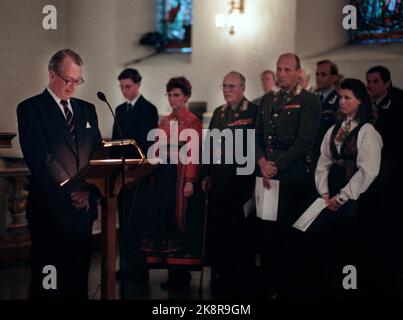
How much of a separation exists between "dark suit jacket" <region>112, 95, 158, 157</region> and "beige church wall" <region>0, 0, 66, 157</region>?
0.61m

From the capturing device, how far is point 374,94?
585 centimetres

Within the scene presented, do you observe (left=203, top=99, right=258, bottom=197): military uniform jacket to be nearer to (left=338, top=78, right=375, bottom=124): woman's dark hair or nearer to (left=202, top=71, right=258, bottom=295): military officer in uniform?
(left=202, top=71, right=258, bottom=295): military officer in uniform

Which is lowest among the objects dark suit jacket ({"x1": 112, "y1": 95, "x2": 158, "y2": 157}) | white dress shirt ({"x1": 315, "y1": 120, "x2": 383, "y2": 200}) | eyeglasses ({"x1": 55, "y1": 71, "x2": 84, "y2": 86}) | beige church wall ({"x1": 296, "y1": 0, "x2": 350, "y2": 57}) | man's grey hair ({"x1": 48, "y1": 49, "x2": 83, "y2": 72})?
white dress shirt ({"x1": 315, "y1": 120, "x2": 383, "y2": 200})

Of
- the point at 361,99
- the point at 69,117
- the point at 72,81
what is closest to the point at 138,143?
the point at 69,117

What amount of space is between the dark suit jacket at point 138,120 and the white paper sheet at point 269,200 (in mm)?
898

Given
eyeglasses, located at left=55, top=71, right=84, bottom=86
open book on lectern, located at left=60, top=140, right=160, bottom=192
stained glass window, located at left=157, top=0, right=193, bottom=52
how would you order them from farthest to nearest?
stained glass window, located at left=157, top=0, right=193, bottom=52, eyeglasses, located at left=55, top=71, right=84, bottom=86, open book on lectern, located at left=60, top=140, right=160, bottom=192

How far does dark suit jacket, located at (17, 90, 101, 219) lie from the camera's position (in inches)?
216

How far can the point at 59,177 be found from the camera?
5480 mm

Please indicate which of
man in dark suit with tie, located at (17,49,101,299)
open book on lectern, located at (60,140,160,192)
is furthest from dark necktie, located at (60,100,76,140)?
open book on lectern, located at (60,140,160,192)

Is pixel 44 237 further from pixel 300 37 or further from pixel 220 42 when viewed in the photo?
pixel 300 37

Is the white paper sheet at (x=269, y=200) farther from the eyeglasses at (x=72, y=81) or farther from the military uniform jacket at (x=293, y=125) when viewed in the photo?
the eyeglasses at (x=72, y=81)

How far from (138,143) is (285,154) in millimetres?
1067
